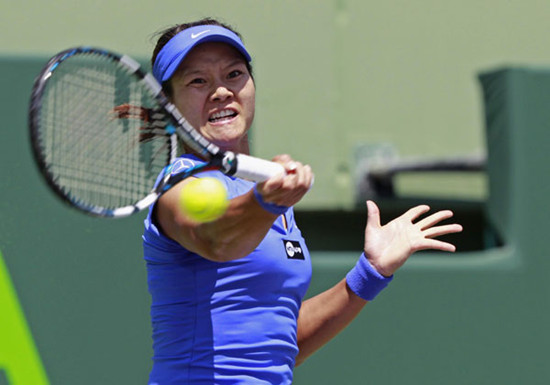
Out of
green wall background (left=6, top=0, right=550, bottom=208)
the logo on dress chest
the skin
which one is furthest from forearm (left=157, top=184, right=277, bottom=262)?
green wall background (left=6, top=0, right=550, bottom=208)

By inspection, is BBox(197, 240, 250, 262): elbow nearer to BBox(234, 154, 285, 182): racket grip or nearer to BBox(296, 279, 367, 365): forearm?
BBox(234, 154, 285, 182): racket grip

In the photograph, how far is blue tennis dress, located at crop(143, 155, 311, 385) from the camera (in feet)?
6.93

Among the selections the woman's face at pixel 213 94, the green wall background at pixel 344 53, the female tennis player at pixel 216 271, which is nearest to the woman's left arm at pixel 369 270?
the female tennis player at pixel 216 271

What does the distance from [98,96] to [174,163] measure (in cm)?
31

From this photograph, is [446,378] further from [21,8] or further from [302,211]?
[21,8]

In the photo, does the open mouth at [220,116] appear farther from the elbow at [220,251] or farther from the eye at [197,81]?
the elbow at [220,251]

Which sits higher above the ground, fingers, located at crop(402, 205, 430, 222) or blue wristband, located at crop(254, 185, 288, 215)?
blue wristband, located at crop(254, 185, 288, 215)

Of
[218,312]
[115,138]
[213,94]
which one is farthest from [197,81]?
[218,312]

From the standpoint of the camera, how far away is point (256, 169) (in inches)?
76.0

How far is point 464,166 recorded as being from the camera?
5.94 meters

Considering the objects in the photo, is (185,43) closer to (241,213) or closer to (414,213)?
(241,213)

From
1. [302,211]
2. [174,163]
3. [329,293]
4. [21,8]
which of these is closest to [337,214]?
[302,211]

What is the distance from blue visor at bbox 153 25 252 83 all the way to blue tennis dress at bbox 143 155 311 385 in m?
0.23

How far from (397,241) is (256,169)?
0.72 m
